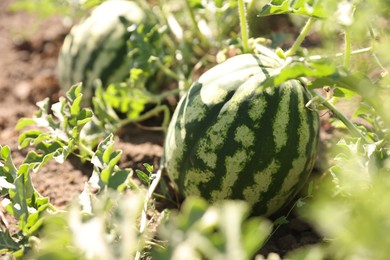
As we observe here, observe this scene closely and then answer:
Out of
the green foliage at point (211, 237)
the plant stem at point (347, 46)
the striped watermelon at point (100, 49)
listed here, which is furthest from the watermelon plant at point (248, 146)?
the striped watermelon at point (100, 49)

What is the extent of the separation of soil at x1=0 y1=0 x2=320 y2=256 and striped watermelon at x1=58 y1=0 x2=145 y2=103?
304 millimetres

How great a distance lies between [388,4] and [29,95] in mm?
2210

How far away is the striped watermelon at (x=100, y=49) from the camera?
288cm

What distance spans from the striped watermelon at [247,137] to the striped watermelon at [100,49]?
96cm

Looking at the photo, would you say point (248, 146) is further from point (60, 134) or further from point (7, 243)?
point (7, 243)

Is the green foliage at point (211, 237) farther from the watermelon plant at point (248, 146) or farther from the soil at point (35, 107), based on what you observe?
the soil at point (35, 107)

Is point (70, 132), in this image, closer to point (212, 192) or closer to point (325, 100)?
point (212, 192)

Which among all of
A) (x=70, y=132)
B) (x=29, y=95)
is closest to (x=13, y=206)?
(x=70, y=132)

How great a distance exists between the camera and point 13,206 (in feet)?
5.37

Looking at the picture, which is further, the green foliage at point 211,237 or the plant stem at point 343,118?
the plant stem at point 343,118

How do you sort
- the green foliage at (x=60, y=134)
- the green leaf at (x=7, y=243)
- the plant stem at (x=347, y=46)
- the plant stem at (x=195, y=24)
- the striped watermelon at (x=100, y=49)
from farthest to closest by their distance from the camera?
the striped watermelon at (x=100, y=49), the plant stem at (x=195, y=24), the green foliage at (x=60, y=134), the plant stem at (x=347, y=46), the green leaf at (x=7, y=243)

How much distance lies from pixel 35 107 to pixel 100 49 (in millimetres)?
594

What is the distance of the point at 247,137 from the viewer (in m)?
1.88

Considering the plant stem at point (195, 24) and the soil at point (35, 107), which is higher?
the plant stem at point (195, 24)
